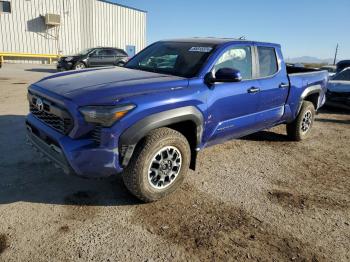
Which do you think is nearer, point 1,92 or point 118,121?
point 118,121

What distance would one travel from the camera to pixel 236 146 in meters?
5.95

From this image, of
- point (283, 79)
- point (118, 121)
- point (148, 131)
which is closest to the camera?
point (118, 121)

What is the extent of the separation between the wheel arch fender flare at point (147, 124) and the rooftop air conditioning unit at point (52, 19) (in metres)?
23.9

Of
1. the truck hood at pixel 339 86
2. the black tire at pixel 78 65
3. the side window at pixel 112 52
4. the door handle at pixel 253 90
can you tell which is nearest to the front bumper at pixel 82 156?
the door handle at pixel 253 90

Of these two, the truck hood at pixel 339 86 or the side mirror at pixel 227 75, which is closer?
the side mirror at pixel 227 75

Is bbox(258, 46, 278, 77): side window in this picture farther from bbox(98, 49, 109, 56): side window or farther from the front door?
bbox(98, 49, 109, 56): side window

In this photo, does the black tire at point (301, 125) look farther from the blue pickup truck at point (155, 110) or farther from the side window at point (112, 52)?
the side window at point (112, 52)

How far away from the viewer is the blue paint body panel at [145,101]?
10.1 feet

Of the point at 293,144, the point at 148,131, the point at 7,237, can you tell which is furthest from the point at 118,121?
the point at 293,144

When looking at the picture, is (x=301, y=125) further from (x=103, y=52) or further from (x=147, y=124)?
(x=103, y=52)

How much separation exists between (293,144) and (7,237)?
17.0ft

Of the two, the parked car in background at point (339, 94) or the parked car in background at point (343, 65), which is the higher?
the parked car in background at point (343, 65)

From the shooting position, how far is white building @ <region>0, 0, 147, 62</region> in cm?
2353

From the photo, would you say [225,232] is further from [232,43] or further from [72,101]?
→ [232,43]
